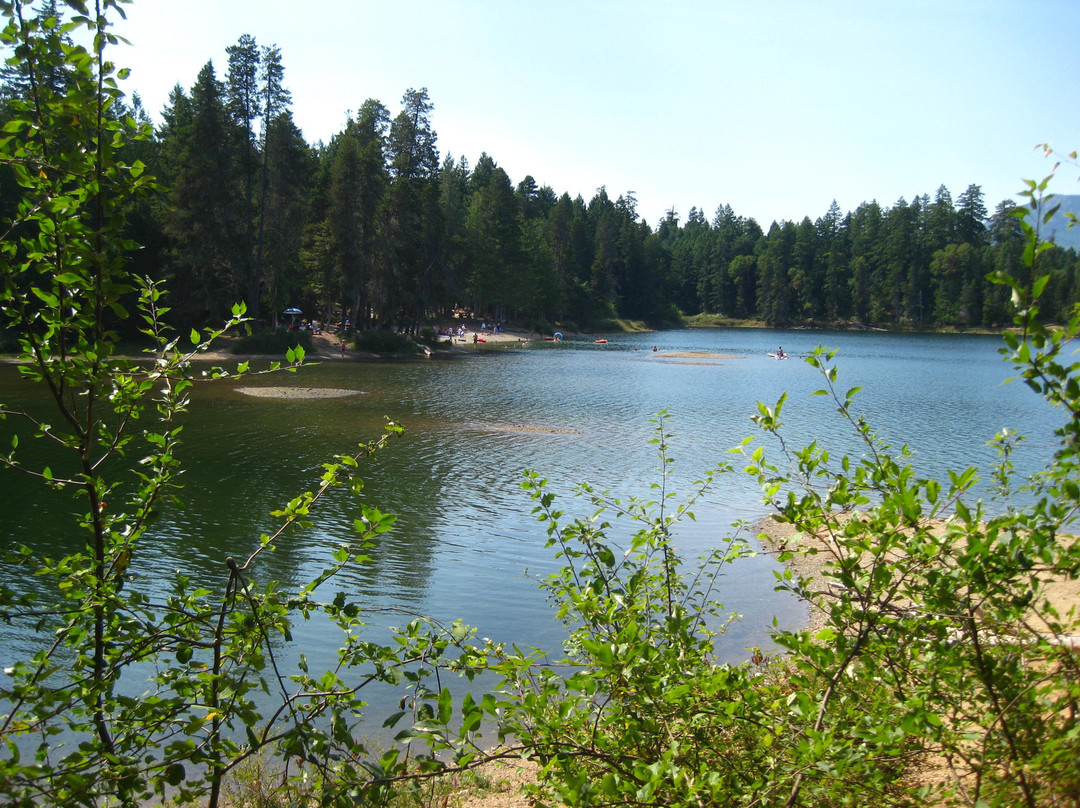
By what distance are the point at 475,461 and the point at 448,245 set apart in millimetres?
46425

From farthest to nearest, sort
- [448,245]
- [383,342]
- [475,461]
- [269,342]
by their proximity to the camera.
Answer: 1. [448,245]
2. [383,342]
3. [269,342]
4. [475,461]

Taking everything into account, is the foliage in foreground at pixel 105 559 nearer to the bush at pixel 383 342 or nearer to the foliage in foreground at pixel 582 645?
the foliage in foreground at pixel 582 645

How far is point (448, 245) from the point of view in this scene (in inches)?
2530

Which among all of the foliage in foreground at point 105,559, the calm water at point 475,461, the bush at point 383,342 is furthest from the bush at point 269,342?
the foliage in foreground at point 105,559

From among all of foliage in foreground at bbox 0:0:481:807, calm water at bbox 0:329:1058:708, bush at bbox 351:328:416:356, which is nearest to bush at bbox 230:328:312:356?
calm water at bbox 0:329:1058:708

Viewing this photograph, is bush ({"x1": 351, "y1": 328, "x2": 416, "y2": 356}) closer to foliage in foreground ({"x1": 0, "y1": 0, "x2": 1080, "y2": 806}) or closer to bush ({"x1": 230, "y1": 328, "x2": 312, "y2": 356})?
bush ({"x1": 230, "y1": 328, "x2": 312, "y2": 356})

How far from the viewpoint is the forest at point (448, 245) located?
47.6 metres

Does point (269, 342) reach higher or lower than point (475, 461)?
higher

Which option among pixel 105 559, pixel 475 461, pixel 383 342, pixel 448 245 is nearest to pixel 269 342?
pixel 383 342

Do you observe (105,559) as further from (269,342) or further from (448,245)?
(448,245)

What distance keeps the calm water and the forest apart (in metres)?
5.88

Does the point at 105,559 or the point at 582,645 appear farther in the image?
the point at 105,559

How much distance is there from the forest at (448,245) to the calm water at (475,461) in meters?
5.88

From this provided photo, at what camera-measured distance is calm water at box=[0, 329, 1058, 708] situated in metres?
11.5
